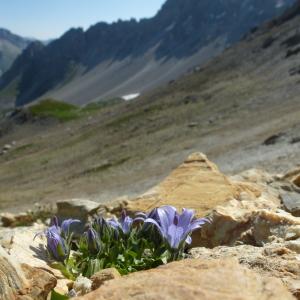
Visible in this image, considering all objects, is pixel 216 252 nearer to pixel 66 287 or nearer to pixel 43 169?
pixel 66 287

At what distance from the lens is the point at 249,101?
5216cm

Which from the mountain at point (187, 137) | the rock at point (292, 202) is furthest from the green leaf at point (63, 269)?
the mountain at point (187, 137)

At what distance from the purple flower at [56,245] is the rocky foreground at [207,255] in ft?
0.66

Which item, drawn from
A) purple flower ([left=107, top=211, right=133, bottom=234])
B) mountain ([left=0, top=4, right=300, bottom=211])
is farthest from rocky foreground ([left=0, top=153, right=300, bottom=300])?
mountain ([left=0, top=4, right=300, bottom=211])

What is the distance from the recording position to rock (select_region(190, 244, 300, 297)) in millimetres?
4348

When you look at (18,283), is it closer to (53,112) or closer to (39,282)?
(39,282)

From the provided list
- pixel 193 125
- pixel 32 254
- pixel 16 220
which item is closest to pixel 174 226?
pixel 32 254

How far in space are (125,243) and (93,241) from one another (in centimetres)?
36

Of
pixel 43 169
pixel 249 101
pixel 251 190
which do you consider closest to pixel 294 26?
pixel 249 101

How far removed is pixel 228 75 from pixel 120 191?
43599 millimetres

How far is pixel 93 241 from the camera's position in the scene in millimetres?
5613

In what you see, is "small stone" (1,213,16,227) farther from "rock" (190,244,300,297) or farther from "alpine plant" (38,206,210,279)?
"rock" (190,244,300,297)

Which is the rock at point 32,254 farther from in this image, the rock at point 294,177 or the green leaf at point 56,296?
the rock at point 294,177

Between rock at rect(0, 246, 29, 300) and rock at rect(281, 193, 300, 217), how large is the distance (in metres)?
5.24
